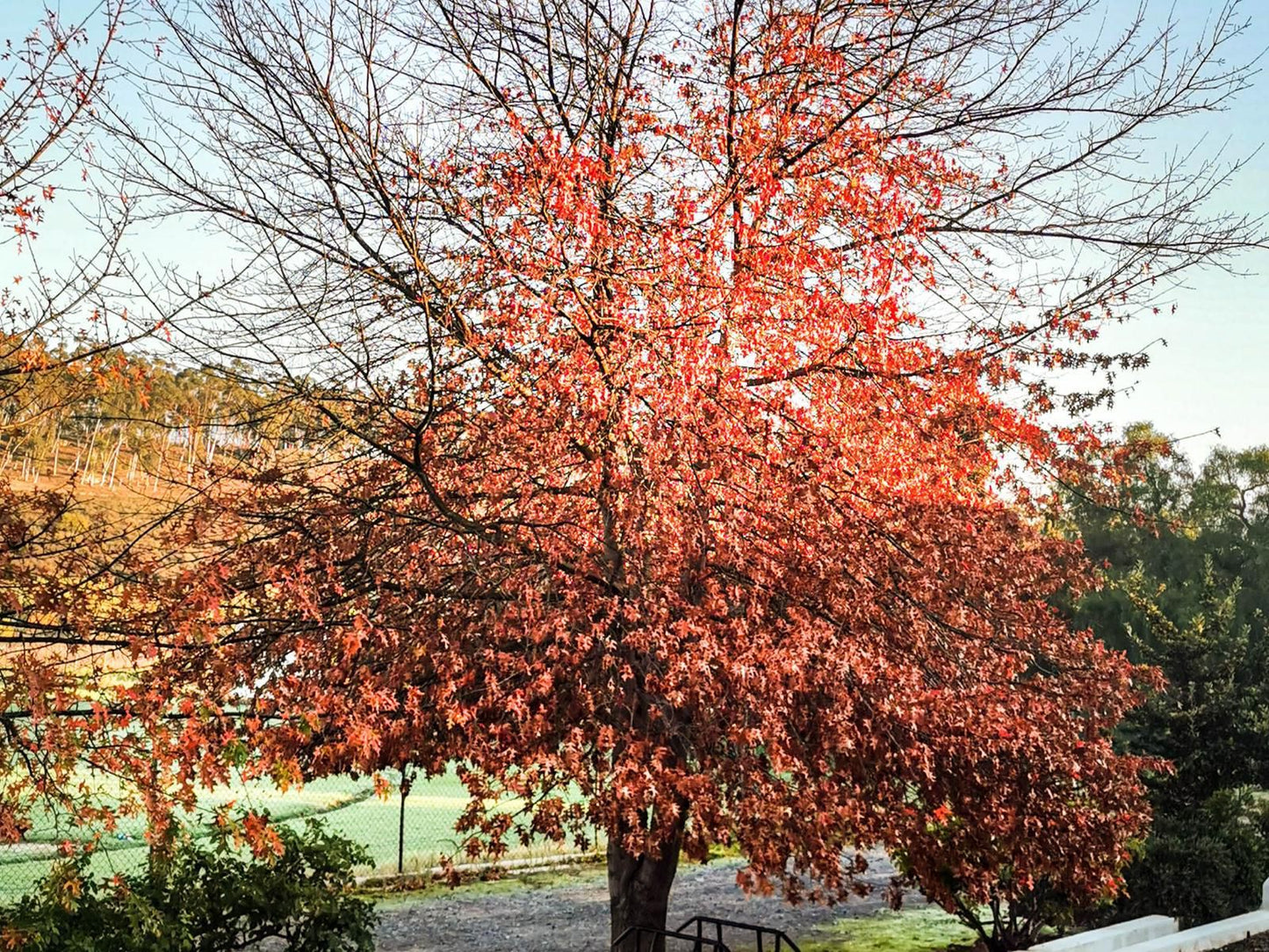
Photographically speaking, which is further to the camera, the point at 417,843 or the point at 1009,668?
the point at 417,843

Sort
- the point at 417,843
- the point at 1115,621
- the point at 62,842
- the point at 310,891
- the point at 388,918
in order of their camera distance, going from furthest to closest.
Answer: the point at 1115,621, the point at 417,843, the point at 388,918, the point at 310,891, the point at 62,842

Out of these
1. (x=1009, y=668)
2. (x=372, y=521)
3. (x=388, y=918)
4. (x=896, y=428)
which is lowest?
(x=388, y=918)

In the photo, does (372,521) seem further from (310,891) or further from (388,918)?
(388,918)

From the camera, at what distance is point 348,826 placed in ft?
68.6

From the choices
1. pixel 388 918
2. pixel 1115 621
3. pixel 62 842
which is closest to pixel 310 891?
pixel 62 842

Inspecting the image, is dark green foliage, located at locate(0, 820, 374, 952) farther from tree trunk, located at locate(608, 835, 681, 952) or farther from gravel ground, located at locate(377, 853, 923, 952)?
gravel ground, located at locate(377, 853, 923, 952)

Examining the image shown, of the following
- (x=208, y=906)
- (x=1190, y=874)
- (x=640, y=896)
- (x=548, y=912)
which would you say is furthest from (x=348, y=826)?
(x=1190, y=874)

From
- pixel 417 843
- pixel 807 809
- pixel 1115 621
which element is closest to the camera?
pixel 807 809

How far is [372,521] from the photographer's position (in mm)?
8578

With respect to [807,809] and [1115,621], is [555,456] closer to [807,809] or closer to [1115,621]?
[807,809]

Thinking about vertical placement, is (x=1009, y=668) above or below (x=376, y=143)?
below

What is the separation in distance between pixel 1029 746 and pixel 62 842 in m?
6.18

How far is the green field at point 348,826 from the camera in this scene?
656 inches

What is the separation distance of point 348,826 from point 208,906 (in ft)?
43.3
